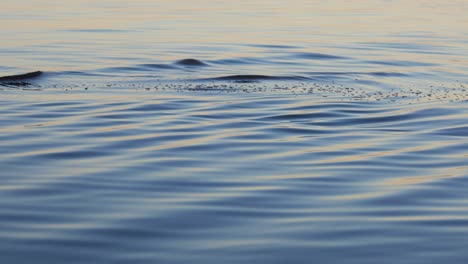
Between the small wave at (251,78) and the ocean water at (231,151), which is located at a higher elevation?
the small wave at (251,78)

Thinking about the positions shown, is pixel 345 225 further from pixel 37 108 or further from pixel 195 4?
pixel 195 4

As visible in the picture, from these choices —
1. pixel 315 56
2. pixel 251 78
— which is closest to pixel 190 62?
pixel 251 78

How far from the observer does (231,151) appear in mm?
8125

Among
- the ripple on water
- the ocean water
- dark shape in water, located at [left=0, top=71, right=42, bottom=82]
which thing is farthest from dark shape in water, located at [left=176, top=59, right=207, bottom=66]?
the ripple on water

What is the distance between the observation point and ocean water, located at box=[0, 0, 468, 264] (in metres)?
5.48

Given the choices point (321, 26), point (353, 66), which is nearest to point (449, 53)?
point (353, 66)

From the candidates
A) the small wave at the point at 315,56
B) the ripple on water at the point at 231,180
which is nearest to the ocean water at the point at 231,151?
the ripple on water at the point at 231,180

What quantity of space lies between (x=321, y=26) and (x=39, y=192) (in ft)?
49.7

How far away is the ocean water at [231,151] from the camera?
5477 millimetres

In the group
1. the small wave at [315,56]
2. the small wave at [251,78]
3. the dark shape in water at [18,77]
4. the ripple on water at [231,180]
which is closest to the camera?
the ripple on water at [231,180]

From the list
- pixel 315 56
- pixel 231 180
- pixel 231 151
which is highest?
pixel 315 56

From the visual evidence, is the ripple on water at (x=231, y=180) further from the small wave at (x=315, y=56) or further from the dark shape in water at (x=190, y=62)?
the small wave at (x=315, y=56)

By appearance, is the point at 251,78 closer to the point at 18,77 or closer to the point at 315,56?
the point at 18,77

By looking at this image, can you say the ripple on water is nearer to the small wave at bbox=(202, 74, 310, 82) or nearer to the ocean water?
the ocean water
